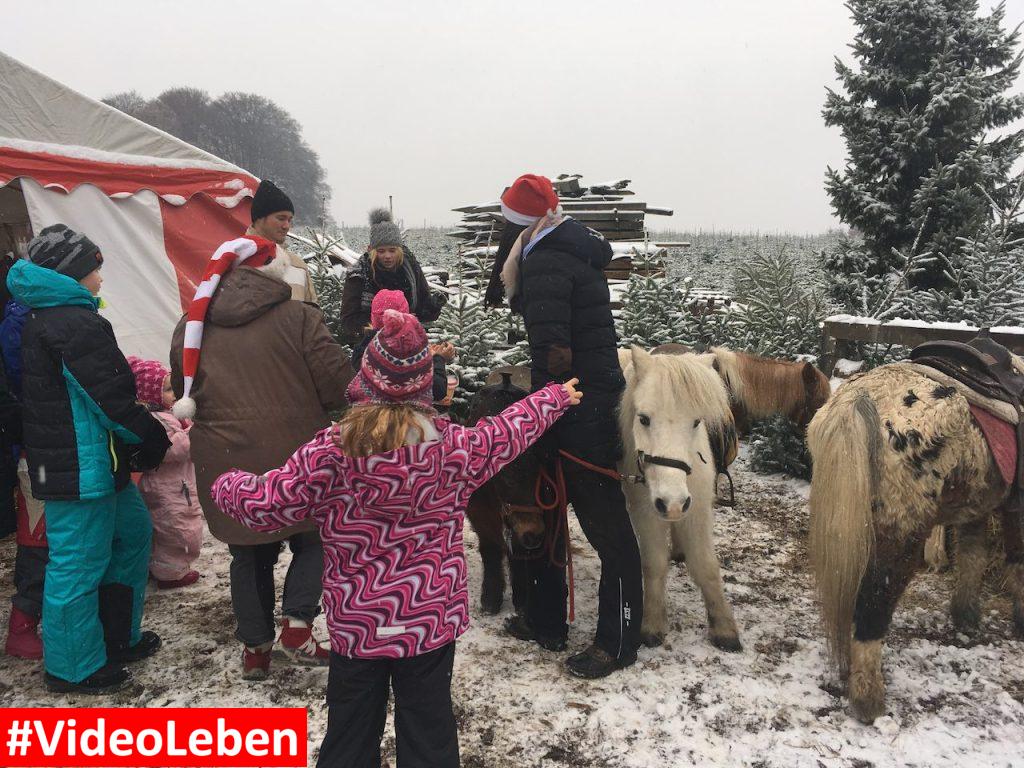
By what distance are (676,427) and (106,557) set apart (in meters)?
2.75

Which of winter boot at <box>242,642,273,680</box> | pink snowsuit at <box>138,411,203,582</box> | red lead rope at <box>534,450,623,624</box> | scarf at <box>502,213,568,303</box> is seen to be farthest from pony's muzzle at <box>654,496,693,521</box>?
pink snowsuit at <box>138,411,203,582</box>

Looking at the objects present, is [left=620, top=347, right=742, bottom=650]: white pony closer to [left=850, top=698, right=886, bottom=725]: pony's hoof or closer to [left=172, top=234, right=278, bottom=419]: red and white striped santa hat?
[left=850, top=698, right=886, bottom=725]: pony's hoof

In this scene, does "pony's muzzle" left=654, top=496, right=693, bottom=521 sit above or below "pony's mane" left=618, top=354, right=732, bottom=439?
below

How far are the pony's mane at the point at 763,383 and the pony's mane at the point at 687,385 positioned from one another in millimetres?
656

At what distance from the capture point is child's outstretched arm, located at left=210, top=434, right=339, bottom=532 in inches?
68.6

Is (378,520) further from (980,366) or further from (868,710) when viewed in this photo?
(980,366)

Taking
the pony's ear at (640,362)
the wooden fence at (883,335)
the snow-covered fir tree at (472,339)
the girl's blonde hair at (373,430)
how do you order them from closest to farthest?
the girl's blonde hair at (373,430), the pony's ear at (640,362), the wooden fence at (883,335), the snow-covered fir tree at (472,339)

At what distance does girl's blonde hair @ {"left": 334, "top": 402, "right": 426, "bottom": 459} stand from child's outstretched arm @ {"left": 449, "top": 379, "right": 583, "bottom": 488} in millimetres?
193

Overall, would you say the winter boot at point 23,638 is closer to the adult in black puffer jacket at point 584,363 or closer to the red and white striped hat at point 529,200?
the adult in black puffer jacket at point 584,363

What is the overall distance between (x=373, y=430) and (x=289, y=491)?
0.33m

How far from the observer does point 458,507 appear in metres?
1.92

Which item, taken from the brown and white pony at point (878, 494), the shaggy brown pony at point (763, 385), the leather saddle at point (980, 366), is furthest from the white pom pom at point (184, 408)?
the leather saddle at point (980, 366)

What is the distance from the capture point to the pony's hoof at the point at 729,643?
3.21 m

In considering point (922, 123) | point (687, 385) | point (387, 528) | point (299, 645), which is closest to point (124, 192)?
point (299, 645)
